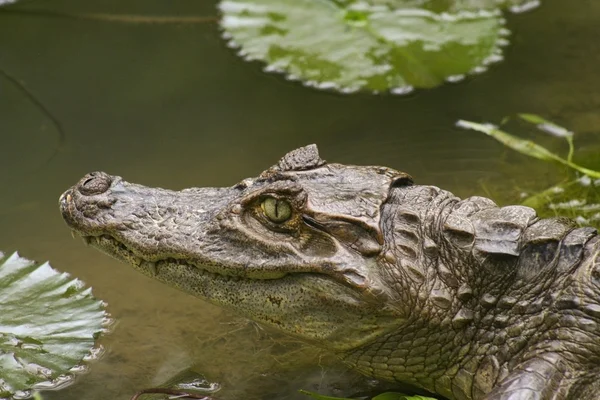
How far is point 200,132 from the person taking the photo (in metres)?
5.66

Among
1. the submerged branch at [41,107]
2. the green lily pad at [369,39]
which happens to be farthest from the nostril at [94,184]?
the green lily pad at [369,39]

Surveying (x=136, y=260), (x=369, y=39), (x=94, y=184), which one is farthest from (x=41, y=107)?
(x=136, y=260)

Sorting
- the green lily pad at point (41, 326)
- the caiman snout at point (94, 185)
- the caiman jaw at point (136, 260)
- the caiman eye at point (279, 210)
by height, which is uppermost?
the caiman snout at point (94, 185)

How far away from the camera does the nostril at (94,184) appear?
3.62 m

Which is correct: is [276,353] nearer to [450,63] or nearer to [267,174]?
[267,174]

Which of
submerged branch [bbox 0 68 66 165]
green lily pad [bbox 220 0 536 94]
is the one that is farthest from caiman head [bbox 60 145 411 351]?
green lily pad [bbox 220 0 536 94]

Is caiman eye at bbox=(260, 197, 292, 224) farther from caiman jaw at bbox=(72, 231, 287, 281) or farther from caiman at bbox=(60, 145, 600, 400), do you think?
caiman jaw at bbox=(72, 231, 287, 281)

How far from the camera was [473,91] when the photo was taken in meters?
5.94

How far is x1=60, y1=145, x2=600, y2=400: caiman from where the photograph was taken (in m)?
3.03

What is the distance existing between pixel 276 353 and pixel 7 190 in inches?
89.1

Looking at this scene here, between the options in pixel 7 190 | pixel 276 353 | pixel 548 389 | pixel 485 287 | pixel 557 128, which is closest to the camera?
pixel 548 389

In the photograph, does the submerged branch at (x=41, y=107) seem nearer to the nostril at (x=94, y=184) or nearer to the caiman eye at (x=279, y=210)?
the nostril at (x=94, y=184)

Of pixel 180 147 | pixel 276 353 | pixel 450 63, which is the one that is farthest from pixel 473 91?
pixel 276 353

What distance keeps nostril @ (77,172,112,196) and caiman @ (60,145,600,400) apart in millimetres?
214
